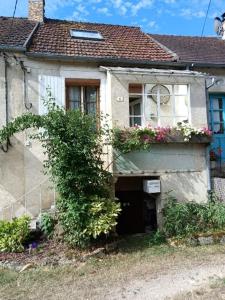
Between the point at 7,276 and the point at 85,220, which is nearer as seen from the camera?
the point at 7,276

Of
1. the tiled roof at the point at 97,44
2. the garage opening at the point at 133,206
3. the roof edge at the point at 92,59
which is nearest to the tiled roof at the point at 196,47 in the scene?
the tiled roof at the point at 97,44

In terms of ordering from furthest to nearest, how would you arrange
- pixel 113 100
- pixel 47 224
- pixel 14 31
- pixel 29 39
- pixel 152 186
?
pixel 14 31 < pixel 29 39 < pixel 113 100 < pixel 152 186 < pixel 47 224

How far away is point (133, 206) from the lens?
13367mm

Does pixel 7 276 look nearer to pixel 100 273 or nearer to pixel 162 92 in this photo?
pixel 100 273

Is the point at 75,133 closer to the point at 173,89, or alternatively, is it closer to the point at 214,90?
the point at 173,89

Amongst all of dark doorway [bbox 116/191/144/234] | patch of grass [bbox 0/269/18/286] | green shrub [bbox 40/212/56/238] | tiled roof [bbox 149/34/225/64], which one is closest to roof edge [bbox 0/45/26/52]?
green shrub [bbox 40/212/56/238]

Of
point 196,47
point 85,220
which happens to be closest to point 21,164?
point 85,220

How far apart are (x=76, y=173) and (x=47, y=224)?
1.80m

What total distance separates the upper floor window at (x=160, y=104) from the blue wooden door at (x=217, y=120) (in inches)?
66.4

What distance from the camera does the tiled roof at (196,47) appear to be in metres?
13.3

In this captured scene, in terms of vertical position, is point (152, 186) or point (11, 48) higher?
point (11, 48)

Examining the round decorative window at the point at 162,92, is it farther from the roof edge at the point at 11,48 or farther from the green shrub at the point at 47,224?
the green shrub at the point at 47,224

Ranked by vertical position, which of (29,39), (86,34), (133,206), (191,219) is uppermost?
(86,34)

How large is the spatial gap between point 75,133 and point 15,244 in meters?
3.13
